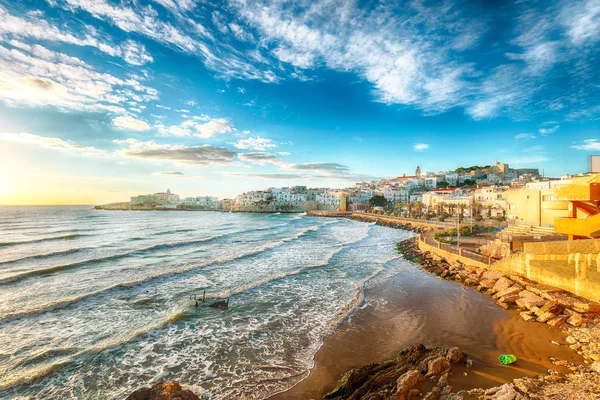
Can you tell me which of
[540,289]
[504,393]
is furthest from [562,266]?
[504,393]

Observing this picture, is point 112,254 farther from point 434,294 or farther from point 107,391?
point 434,294

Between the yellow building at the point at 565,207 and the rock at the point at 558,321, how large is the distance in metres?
7.07

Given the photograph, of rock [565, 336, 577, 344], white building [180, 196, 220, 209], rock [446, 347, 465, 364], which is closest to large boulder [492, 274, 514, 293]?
rock [565, 336, 577, 344]

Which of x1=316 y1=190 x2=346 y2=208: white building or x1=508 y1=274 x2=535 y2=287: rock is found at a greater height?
x1=316 y1=190 x2=346 y2=208: white building

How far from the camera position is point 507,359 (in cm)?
845

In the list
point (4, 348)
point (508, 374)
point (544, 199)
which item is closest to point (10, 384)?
point (4, 348)

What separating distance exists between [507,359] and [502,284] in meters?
8.16

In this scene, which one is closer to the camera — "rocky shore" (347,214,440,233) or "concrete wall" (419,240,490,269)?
"concrete wall" (419,240,490,269)

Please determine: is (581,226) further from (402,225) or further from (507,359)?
(402,225)

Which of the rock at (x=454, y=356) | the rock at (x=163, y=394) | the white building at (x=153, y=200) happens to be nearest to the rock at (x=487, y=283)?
the rock at (x=454, y=356)

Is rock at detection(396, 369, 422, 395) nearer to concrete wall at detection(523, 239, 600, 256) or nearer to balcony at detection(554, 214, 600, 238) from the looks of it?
concrete wall at detection(523, 239, 600, 256)

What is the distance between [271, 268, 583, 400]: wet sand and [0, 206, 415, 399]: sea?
685 mm

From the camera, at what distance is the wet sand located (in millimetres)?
8000

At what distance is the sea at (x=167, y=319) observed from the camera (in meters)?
8.62
